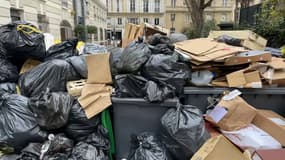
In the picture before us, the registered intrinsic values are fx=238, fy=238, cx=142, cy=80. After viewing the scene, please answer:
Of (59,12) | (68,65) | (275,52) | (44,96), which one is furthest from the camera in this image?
(59,12)

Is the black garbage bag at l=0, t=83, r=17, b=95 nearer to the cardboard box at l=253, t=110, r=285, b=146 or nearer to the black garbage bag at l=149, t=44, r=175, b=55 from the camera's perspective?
the black garbage bag at l=149, t=44, r=175, b=55

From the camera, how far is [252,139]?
1.87m

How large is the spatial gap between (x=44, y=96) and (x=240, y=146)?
163 centimetres

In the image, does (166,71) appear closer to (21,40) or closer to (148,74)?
(148,74)

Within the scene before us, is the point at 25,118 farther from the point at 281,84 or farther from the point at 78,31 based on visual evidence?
the point at 78,31

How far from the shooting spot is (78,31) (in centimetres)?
1611

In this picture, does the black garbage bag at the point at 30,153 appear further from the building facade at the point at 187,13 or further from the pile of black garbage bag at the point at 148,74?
the building facade at the point at 187,13

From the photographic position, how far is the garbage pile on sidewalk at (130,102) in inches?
73.1

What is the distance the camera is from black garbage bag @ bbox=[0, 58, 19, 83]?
7.70 feet

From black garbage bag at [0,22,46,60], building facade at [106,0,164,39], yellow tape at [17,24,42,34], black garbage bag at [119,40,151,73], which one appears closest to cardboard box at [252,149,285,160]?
black garbage bag at [119,40,151,73]

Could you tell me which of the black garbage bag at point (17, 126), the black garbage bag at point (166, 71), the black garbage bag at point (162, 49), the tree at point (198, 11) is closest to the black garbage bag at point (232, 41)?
the black garbage bag at point (162, 49)

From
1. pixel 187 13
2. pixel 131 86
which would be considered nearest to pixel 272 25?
pixel 131 86

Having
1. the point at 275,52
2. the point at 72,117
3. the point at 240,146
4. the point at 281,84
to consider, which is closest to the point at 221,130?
Answer: the point at 240,146

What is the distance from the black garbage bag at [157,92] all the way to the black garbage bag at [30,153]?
98 cm
